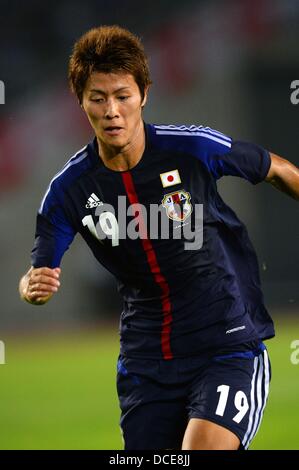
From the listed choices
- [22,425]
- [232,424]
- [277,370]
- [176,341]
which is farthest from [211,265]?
[277,370]

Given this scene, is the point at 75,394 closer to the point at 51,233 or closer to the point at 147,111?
the point at 147,111

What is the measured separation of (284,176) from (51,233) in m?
1.03

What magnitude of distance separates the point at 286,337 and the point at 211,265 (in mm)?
7179

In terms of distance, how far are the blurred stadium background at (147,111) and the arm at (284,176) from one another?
7.14 meters

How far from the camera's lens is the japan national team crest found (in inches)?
172

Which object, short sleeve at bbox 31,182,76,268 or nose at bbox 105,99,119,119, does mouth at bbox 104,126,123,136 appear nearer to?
nose at bbox 105,99,119,119

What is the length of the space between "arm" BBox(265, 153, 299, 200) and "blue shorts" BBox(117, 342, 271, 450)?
26.4 inches

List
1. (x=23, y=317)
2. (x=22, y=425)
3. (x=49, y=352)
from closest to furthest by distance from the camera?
(x=22, y=425) < (x=49, y=352) < (x=23, y=317)

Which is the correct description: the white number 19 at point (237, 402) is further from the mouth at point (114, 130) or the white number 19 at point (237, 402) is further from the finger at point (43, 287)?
the mouth at point (114, 130)

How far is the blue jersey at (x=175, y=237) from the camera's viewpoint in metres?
4.36

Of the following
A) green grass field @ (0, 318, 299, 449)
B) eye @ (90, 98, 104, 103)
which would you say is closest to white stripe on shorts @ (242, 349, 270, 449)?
eye @ (90, 98, 104, 103)

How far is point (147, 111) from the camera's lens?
13.1 meters

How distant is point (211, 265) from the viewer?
438cm

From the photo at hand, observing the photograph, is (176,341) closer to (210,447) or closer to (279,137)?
(210,447)
